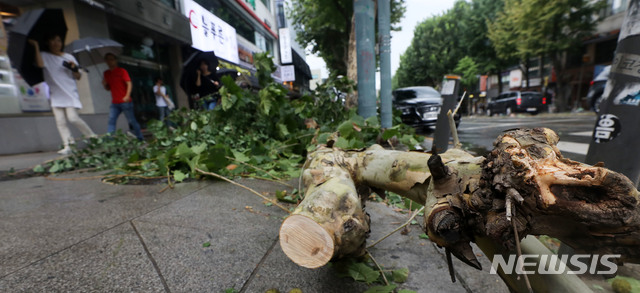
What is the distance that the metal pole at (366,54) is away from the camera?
15.0 feet

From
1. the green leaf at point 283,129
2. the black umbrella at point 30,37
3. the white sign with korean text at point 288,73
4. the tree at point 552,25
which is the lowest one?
the green leaf at point 283,129

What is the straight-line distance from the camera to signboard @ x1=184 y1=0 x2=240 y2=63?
22.3 ft

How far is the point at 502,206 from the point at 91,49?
779 cm

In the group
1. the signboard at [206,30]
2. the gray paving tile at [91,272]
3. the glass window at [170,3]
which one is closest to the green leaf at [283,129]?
the gray paving tile at [91,272]

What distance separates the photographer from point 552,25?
17594mm

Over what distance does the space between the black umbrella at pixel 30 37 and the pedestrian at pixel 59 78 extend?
12 centimetres

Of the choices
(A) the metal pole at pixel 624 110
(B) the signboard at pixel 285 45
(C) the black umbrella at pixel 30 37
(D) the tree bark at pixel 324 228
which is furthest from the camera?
(B) the signboard at pixel 285 45

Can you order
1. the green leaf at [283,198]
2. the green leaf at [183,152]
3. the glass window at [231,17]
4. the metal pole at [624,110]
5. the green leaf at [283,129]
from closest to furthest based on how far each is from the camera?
the metal pole at [624,110] < the green leaf at [283,198] < the green leaf at [183,152] < the green leaf at [283,129] < the glass window at [231,17]

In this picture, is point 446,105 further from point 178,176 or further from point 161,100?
point 161,100

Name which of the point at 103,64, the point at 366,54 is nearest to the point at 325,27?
the point at 103,64

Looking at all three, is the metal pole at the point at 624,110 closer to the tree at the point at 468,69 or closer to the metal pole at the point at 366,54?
the metal pole at the point at 366,54

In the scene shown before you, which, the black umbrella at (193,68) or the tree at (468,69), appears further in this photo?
the tree at (468,69)

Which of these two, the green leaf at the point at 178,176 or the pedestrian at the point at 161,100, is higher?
the pedestrian at the point at 161,100

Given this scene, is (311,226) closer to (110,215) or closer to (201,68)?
(110,215)
